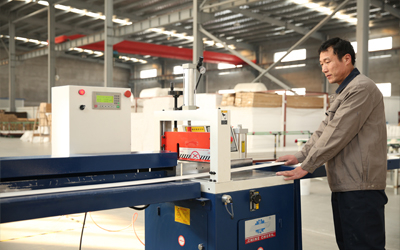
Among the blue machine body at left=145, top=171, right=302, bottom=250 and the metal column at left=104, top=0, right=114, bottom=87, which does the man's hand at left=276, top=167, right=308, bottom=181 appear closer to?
the blue machine body at left=145, top=171, right=302, bottom=250

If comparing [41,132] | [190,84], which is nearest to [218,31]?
[41,132]

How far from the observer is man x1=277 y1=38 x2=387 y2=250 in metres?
1.80

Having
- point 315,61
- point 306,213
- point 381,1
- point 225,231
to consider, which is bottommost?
point 306,213

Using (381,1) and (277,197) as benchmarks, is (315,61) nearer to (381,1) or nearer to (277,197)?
(381,1)

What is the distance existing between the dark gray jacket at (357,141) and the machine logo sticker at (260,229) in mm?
432

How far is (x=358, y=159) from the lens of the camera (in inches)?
71.4

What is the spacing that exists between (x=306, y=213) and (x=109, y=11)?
7.53 m

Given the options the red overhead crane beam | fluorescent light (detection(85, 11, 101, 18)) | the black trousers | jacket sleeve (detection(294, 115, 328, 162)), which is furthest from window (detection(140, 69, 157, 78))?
the black trousers

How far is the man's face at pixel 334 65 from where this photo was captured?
1.94 metres

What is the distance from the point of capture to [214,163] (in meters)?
1.85

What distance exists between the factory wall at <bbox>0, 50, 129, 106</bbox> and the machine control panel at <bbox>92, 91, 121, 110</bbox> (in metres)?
18.0

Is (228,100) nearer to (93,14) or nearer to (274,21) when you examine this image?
(274,21)

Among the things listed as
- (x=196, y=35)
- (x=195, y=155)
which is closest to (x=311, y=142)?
(x=195, y=155)

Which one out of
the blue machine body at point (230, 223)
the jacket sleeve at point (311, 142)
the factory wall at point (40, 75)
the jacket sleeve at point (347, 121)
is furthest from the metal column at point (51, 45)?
the jacket sleeve at point (347, 121)
